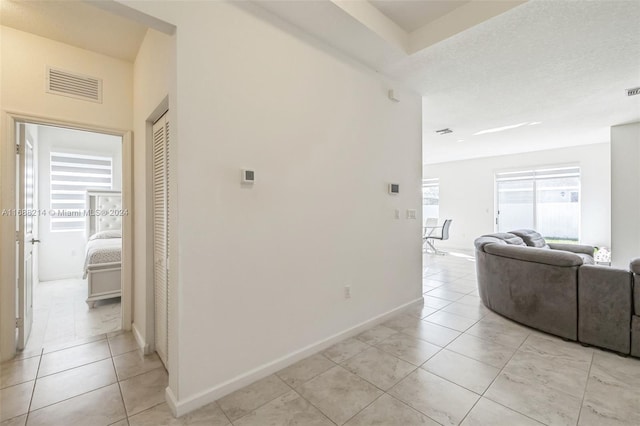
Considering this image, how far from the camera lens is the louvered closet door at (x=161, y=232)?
2.14 metres

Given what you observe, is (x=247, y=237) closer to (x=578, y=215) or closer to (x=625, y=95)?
(x=625, y=95)

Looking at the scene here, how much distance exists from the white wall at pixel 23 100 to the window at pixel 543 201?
28.9ft

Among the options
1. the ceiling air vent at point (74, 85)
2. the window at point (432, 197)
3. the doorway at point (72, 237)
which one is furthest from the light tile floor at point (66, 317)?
the window at point (432, 197)

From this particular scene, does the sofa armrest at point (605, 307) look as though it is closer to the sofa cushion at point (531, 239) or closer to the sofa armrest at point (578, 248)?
the sofa cushion at point (531, 239)

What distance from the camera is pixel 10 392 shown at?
188 cm

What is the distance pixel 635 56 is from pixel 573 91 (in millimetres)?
787

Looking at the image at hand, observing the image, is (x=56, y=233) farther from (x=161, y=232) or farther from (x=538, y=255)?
(x=538, y=255)

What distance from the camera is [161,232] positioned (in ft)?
7.40

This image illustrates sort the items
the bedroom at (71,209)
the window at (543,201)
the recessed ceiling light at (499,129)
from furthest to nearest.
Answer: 1. the window at (543,201)
2. the recessed ceiling light at (499,129)
3. the bedroom at (71,209)

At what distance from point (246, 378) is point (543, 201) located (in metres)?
8.24

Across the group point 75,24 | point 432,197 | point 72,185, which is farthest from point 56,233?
point 432,197

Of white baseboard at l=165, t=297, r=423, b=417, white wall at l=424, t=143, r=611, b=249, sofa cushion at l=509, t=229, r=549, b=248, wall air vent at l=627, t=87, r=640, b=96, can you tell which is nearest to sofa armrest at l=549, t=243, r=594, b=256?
sofa cushion at l=509, t=229, r=549, b=248

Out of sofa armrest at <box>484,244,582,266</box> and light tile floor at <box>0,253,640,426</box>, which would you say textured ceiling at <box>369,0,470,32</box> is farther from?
light tile floor at <box>0,253,640,426</box>

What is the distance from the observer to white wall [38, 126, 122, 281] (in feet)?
16.3
